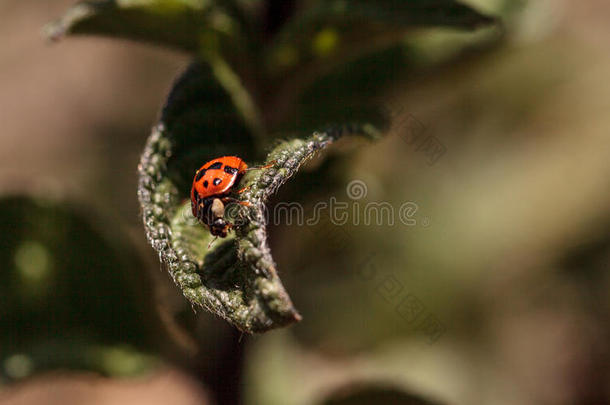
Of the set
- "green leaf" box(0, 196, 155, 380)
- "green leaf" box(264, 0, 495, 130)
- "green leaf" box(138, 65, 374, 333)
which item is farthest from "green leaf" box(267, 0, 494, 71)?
"green leaf" box(0, 196, 155, 380)

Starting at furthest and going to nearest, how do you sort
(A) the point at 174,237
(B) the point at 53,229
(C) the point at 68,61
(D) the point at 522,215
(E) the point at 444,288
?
(C) the point at 68,61, (D) the point at 522,215, (E) the point at 444,288, (B) the point at 53,229, (A) the point at 174,237

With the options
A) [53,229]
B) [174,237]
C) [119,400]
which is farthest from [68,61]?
[174,237]

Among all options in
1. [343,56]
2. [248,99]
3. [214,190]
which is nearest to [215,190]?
[214,190]

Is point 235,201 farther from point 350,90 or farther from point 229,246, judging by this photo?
point 350,90

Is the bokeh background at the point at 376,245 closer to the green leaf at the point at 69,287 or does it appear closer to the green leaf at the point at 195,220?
the green leaf at the point at 69,287

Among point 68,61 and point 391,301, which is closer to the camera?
point 391,301

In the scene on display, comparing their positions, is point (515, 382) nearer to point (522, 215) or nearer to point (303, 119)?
point (522, 215)

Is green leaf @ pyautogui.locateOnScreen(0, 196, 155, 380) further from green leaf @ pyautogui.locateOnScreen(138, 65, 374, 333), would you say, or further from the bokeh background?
green leaf @ pyautogui.locateOnScreen(138, 65, 374, 333)
